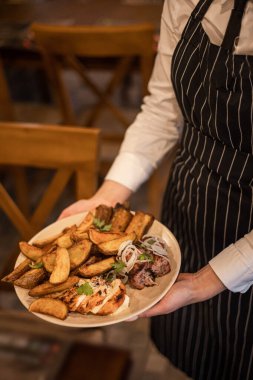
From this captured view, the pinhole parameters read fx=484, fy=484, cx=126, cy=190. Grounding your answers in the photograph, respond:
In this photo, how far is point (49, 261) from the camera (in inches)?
36.1

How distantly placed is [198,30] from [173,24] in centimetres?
8

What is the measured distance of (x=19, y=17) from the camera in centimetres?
276

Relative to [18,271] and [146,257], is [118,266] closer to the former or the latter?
[146,257]

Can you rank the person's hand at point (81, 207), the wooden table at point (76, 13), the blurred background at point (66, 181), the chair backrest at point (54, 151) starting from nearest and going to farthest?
the person's hand at point (81, 207) < the chair backrest at point (54, 151) < the blurred background at point (66, 181) < the wooden table at point (76, 13)

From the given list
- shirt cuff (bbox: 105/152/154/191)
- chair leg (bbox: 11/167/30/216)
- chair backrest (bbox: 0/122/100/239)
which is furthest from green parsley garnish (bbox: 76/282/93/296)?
chair leg (bbox: 11/167/30/216)

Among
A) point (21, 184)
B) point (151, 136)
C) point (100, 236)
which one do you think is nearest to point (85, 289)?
point (100, 236)

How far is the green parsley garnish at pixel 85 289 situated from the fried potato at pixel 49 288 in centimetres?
2

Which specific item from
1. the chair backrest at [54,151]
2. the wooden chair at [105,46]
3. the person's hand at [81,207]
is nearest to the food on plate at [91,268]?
the person's hand at [81,207]

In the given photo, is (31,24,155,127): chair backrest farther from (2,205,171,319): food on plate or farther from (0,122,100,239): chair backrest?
(2,205,171,319): food on plate

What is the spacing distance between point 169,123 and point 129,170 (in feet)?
0.49

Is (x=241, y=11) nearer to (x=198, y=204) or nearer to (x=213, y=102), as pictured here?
(x=213, y=102)

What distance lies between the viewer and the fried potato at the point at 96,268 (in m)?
0.89

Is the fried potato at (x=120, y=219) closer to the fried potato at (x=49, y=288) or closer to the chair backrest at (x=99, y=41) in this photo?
the fried potato at (x=49, y=288)

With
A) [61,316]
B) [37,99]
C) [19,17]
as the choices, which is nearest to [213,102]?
[61,316]
